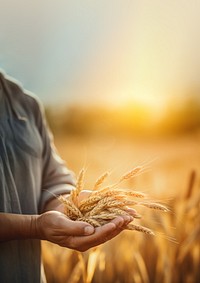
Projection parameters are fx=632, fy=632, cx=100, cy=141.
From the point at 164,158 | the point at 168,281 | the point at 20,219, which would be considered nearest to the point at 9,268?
the point at 20,219

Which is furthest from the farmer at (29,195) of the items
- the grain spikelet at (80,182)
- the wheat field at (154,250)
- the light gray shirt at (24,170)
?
the wheat field at (154,250)

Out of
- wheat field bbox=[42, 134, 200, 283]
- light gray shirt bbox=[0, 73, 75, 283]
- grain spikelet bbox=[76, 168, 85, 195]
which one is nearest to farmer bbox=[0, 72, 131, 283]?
light gray shirt bbox=[0, 73, 75, 283]

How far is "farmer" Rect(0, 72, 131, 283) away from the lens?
6.70 ft

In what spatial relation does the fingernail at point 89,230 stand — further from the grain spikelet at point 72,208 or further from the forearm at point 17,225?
the forearm at point 17,225

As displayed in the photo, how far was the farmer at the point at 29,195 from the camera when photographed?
80.4 inches

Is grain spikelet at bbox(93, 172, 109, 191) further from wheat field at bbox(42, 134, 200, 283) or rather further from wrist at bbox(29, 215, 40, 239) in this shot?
wheat field at bbox(42, 134, 200, 283)

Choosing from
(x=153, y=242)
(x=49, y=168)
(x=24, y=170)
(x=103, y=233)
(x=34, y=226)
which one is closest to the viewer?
(x=103, y=233)

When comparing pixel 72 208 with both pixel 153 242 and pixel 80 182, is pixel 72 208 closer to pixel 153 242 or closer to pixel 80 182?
pixel 80 182

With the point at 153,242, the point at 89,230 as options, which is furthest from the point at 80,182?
the point at 153,242

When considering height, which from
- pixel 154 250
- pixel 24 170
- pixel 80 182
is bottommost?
pixel 154 250

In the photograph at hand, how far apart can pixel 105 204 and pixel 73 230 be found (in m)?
0.13

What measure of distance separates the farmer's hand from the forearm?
0.01 meters

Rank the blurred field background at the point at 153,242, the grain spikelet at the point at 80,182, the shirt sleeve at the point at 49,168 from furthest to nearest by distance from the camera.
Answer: the blurred field background at the point at 153,242
the shirt sleeve at the point at 49,168
the grain spikelet at the point at 80,182

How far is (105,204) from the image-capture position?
1991mm
